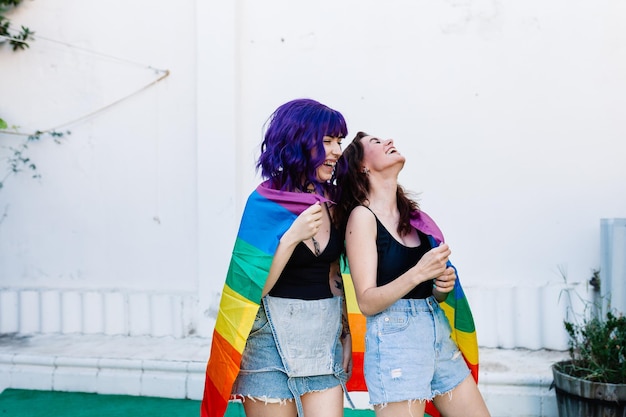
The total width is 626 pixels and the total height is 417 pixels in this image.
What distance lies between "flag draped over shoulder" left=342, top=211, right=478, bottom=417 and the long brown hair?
4cm

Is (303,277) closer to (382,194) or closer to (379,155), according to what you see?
(382,194)

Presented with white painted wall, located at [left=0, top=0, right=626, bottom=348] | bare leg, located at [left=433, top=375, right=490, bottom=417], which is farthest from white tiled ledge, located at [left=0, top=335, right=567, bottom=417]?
bare leg, located at [left=433, top=375, right=490, bottom=417]

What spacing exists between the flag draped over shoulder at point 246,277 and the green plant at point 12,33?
3914mm

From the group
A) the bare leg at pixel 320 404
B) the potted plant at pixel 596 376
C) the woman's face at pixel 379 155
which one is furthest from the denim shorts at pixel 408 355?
the potted plant at pixel 596 376

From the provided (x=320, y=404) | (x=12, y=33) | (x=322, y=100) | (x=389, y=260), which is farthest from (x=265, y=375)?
(x=12, y=33)

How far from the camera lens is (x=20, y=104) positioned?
18.9 feet

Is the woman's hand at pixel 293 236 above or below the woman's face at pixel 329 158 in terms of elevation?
below

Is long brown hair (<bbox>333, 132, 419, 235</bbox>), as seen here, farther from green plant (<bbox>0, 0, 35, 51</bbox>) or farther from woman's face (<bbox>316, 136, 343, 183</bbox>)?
green plant (<bbox>0, 0, 35, 51</bbox>)

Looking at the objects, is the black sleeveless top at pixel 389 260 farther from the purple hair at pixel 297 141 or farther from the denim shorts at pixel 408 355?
the purple hair at pixel 297 141

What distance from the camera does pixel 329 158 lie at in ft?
8.56

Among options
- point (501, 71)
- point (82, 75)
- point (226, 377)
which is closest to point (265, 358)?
point (226, 377)

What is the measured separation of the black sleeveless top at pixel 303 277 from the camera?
2.58 metres

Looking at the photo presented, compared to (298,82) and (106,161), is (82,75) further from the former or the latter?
(298,82)

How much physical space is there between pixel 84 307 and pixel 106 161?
3.77ft
